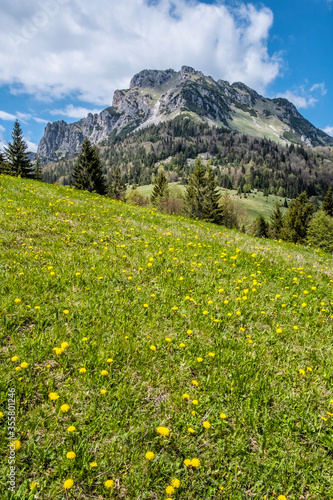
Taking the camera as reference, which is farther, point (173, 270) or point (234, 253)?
point (234, 253)

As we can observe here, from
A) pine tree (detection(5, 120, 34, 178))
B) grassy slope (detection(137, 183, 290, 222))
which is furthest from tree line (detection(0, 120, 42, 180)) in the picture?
grassy slope (detection(137, 183, 290, 222))

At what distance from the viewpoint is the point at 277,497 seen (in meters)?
2.71

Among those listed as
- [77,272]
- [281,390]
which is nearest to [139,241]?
[77,272]

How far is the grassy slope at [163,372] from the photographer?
2.78 m

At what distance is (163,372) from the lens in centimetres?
403

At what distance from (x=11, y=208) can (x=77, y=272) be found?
199 inches

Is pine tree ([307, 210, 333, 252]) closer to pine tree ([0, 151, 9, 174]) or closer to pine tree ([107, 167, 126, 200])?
pine tree ([107, 167, 126, 200])

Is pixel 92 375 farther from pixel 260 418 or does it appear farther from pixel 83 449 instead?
pixel 260 418

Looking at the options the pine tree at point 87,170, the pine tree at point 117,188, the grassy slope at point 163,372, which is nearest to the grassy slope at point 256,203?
the pine tree at point 117,188

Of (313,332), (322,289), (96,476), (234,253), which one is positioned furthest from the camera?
(234,253)

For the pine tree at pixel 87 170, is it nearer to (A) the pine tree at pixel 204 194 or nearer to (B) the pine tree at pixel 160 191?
(B) the pine tree at pixel 160 191

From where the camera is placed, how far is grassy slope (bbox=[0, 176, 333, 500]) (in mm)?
2783

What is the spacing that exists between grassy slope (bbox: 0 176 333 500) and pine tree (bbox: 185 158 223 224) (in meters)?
53.4

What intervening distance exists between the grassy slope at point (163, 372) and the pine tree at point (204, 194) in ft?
Answer: 175
